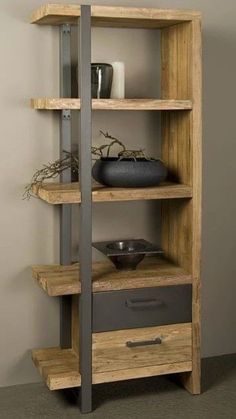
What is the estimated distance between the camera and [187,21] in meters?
2.92

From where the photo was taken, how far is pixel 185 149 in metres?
3.02

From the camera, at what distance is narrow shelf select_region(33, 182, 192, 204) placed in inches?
108

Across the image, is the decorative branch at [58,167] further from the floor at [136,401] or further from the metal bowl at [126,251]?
the floor at [136,401]

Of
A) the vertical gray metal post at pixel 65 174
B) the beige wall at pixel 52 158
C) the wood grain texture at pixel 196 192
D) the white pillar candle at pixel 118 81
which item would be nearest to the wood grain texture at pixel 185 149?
the wood grain texture at pixel 196 192

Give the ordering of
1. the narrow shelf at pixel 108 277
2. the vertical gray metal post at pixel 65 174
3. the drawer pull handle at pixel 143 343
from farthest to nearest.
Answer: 1. the vertical gray metal post at pixel 65 174
2. the drawer pull handle at pixel 143 343
3. the narrow shelf at pixel 108 277

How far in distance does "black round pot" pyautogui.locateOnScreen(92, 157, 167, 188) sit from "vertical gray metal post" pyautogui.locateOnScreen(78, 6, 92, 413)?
14 cm

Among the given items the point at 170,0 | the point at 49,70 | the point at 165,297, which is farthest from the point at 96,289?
the point at 170,0

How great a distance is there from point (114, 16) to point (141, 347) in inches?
51.6

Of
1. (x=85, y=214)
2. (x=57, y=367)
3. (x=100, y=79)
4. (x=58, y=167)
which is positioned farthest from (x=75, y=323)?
(x=100, y=79)

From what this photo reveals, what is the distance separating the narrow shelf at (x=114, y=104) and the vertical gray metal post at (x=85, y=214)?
1.8 inches

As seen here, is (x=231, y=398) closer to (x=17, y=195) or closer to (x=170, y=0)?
(x=17, y=195)

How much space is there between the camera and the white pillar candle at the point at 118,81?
Result: 2.96 metres

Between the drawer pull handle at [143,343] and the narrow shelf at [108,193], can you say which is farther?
the drawer pull handle at [143,343]

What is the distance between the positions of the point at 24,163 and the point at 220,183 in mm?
942
